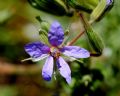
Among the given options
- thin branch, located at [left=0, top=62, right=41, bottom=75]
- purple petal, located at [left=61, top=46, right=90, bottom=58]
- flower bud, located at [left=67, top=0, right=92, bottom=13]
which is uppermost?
flower bud, located at [left=67, top=0, right=92, bottom=13]

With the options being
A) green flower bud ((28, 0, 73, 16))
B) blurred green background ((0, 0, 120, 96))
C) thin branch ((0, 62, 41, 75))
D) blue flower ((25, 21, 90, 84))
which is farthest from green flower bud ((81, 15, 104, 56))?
thin branch ((0, 62, 41, 75))

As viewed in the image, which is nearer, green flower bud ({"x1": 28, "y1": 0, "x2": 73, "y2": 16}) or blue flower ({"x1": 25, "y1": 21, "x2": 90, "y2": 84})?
blue flower ({"x1": 25, "y1": 21, "x2": 90, "y2": 84})

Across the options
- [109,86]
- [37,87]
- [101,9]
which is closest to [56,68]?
[101,9]

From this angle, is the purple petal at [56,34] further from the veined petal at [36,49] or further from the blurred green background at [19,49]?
the blurred green background at [19,49]

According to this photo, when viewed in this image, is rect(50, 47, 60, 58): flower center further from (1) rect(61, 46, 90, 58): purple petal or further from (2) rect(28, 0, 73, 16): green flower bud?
(2) rect(28, 0, 73, 16): green flower bud

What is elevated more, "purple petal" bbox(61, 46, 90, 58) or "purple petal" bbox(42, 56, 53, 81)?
"purple petal" bbox(61, 46, 90, 58)

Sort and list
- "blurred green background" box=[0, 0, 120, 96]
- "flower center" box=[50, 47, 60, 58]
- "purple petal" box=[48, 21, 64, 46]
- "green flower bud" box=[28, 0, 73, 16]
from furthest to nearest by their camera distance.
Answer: "blurred green background" box=[0, 0, 120, 96] → "green flower bud" box=[28, 0, 73, 16] → "flower center" box=[50, 47, 60, 58] → "purple petal" box=[48, 21, 64, 46]

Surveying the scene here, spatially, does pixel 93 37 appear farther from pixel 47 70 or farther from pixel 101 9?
pixel 47 70

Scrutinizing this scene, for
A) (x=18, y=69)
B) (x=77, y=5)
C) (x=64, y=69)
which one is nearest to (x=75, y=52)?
(x=64, y=69)
